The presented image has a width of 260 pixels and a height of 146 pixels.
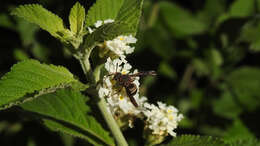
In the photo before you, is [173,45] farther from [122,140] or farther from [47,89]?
[47,89]

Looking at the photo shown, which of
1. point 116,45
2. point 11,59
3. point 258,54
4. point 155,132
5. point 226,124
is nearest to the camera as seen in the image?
point 116,45

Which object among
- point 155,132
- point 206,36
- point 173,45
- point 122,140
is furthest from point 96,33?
point 206,36

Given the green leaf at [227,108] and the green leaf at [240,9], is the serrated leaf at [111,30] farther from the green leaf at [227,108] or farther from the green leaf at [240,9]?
the green leaf at [227,108]

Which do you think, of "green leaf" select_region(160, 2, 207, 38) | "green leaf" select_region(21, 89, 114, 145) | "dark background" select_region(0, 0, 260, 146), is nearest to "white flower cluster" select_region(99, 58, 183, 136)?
"green leaf" select_region(21, 89, 114, 145)

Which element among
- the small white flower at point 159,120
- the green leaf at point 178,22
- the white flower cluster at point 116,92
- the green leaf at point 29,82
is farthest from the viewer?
the green leaf at point 178,22

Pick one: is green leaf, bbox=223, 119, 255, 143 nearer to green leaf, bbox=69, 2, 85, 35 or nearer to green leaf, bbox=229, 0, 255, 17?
green leaf, bbox=229, 0, 255, 17

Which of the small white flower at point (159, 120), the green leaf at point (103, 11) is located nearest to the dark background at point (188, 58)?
the small white flower at point (159, 120)
